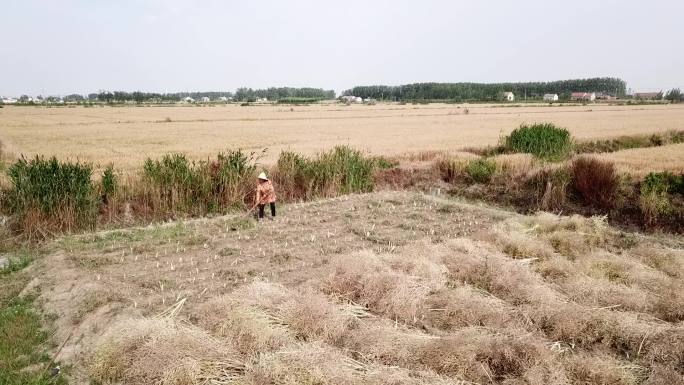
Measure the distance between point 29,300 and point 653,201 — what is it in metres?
12.2

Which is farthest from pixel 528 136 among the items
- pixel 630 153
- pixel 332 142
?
pixel 332 142

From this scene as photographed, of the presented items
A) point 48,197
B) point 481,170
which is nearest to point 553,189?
point 481,170

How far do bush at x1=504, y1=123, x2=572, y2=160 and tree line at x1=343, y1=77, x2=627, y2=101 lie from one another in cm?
9645

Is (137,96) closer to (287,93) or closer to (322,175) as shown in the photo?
(287,93)

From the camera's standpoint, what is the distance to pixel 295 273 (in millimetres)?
7570

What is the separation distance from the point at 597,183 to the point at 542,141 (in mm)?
8191

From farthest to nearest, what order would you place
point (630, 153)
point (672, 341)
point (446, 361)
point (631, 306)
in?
point (630, 153) < point (631, 306) < point (672, 341) < point (446, 361)

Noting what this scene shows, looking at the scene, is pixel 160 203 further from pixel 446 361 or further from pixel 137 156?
pixel 137 156

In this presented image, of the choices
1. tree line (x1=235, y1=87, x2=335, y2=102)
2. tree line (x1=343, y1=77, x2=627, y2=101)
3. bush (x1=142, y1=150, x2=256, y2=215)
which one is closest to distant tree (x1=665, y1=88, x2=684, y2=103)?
tree line (x1=343, y1=77, x2=627, y2=101)

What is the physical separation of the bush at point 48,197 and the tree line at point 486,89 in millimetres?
110346

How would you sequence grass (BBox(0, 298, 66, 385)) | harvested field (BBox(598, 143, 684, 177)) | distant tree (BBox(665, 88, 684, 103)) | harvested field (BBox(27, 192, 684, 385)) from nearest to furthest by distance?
harvested field (BBox(27, 192, 684, 385)) → grass (BBox(0, 298, 66, 385)) → harvested field (BBox(598, 143, 684, 177)) → distant tree (BBox(665, 88, 684, 103))

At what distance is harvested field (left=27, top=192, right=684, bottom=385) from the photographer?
4.54 metres

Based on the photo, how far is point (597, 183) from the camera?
12938 millimetres

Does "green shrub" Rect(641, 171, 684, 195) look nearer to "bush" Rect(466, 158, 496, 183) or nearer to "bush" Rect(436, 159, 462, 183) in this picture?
"bush" Rect(466, 158, 496, 183)
